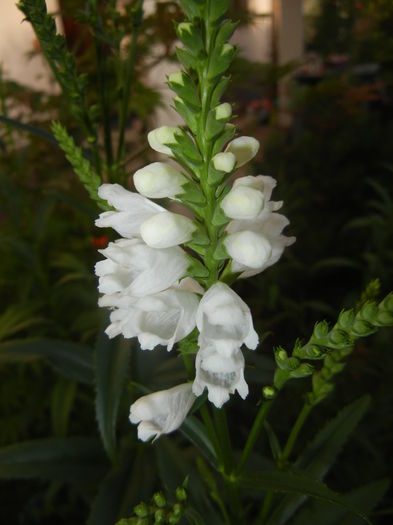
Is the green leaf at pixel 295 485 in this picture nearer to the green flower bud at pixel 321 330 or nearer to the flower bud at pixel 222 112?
the green flower bud at pixel 321 330

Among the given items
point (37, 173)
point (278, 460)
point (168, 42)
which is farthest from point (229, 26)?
point (37, 173)

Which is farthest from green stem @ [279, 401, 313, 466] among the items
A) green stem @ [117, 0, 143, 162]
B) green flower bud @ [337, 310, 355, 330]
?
green stem @ [117, 0, 143, 162]

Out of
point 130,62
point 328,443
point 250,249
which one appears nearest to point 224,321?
point 250,249

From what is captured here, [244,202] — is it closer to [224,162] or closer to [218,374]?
[224,162]

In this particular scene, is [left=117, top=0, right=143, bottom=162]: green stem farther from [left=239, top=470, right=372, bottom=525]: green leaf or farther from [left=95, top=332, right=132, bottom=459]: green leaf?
[left=239, top=470, right=372, bottom=525]: green leaf

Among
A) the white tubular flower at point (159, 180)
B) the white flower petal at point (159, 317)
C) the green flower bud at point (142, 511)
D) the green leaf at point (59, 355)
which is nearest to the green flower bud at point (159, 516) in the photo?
the green flower bud at point (142, 511)

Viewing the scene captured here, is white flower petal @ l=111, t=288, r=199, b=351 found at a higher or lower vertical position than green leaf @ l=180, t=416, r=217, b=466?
higher
